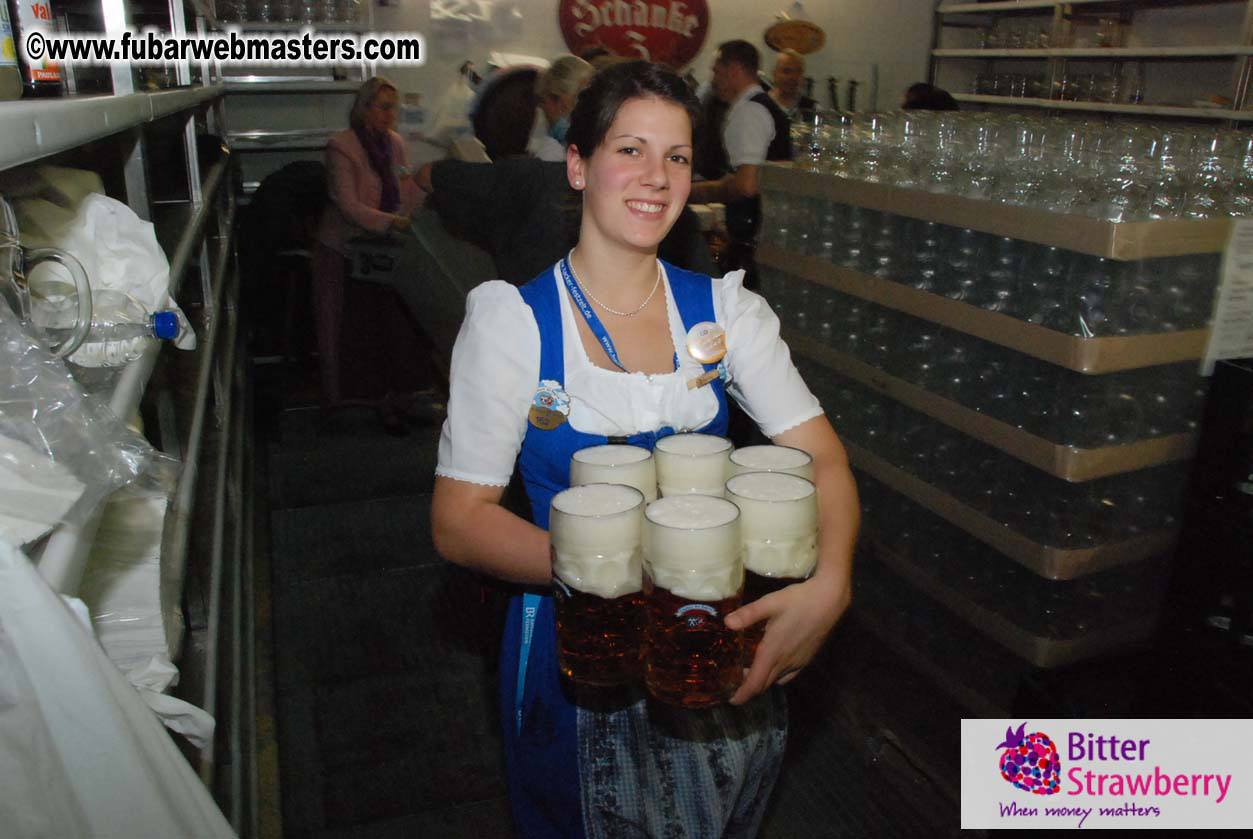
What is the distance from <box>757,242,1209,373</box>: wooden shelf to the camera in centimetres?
203

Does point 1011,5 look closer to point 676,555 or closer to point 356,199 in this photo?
point 356,199

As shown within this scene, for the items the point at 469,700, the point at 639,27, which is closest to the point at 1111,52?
the point at 639,27

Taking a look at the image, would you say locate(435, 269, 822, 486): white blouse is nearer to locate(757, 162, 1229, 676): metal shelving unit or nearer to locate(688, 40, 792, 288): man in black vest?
locate(757, 162, 1229, 676): metal shelving unit

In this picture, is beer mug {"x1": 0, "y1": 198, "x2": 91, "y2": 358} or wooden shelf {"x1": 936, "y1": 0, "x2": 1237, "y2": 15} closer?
beer mug {"x1": 0, "y1": 198, "x2": 91, "y2": 358}

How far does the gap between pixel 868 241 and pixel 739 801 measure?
1841 mm

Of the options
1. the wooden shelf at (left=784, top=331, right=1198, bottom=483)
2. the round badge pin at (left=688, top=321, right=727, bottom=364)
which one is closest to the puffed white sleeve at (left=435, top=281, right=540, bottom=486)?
the round badge pin at (left=688, top=321, right=727, bottom=364)

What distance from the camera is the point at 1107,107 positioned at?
20.7ft

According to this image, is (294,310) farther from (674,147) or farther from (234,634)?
(674,147)

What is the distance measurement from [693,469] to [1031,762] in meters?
1.21

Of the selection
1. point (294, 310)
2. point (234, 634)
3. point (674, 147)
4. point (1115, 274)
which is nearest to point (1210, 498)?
point (1115, 274)

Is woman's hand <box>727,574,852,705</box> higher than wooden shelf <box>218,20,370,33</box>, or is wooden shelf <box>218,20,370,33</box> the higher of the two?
wooden shelf <box>218,20,370,33</box>

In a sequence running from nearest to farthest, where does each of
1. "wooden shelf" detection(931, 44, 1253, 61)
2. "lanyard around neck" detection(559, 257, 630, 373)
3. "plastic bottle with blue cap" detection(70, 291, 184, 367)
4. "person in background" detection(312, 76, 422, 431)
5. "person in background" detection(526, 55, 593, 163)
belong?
"plastic bottle with blue cap" detection(70, 291, 184, 367) → "lanyard around neck" detection(559, 257, 630, 373) → "person in background" detection(526, 55, 593, 163) → "person in background" detection(312, 76, 422, 431) → "wooden shelf" detection(931, 44, 1253, 61)

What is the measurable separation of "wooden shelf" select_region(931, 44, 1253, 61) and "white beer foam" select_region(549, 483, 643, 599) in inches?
239

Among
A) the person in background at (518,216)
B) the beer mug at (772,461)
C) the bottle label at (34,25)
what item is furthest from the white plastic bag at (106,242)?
the person in background at (518,216)
